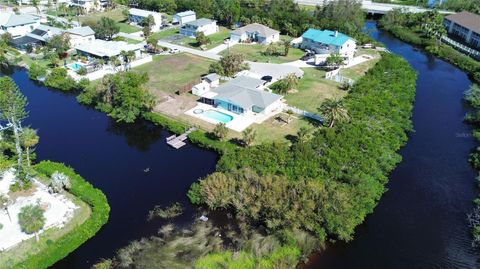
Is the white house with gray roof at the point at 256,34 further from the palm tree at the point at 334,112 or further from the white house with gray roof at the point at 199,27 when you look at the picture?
the palm tree at the point at 334,112

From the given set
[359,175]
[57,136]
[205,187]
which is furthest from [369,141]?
[57,136]

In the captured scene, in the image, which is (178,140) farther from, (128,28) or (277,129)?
(128,28)

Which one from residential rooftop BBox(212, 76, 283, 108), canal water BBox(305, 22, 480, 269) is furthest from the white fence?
canal water BBox(305, 22, 480, 269)

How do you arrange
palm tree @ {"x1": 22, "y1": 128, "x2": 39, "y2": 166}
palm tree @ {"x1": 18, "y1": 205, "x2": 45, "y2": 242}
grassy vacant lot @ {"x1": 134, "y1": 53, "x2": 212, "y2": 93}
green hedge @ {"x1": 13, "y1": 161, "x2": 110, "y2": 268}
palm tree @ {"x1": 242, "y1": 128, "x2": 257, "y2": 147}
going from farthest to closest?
grassy vacant lot @ {"x1": 134, "y1": 53, "x2": 212, "y2": 93} → palm tree @ {"x1": 242, "y1": 128, "x2": 257, "y2": 147} → palm tree @ {"x1": 22, "y1": 128, "x2": 39, "y2": 166} → palm tree @ {"x1": 18, "y1": 205, "x2": 45, "y2": 242} → green hedge @ {"x1": 13, "y1": 161, "x2": 110, "y2": 268}

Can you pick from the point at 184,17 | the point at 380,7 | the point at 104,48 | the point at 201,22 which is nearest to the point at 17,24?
the point at 104,48

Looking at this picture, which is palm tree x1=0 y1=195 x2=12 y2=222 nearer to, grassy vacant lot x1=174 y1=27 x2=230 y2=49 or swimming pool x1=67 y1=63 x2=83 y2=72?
swimming pool x1=67 y1=63 x2=83 y2=72

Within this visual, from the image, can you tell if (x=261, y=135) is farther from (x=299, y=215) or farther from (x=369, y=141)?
(x=299, y=215)
